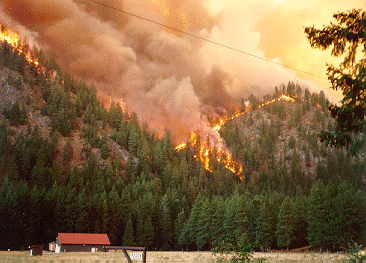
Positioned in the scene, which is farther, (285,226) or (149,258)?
(285,226)

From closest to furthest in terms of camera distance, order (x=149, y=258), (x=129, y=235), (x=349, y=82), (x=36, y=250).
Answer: (x=349, y=82), (x=149, y=258), (x=36, y=250), (x=129, y=235)

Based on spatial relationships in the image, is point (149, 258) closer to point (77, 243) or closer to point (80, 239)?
point (77, 243)

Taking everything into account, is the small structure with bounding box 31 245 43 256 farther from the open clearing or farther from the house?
the house

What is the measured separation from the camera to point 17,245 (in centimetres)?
6962

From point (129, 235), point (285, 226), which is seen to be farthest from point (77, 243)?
point (285, 226)

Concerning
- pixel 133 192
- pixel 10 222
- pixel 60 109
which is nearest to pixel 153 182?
pixel 133 192

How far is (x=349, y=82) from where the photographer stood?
1224 cm

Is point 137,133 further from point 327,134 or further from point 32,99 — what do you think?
point 327,134

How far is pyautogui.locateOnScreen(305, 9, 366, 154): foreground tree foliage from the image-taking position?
39.9 feet

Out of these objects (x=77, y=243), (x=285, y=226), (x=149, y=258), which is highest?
(x=285, y=226)

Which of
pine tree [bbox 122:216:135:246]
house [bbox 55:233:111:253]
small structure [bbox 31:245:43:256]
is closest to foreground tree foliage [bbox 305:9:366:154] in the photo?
small structure [bbox 31:245:43:256]

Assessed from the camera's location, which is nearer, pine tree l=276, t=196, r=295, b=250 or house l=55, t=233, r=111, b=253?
house l=55, t=233, r=111, b=253

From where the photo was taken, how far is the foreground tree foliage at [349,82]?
12.1 metres

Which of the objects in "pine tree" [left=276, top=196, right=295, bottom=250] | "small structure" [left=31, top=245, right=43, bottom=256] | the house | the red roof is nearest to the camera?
"small structure" [left=31, top=245, right=43, bottom=256]
